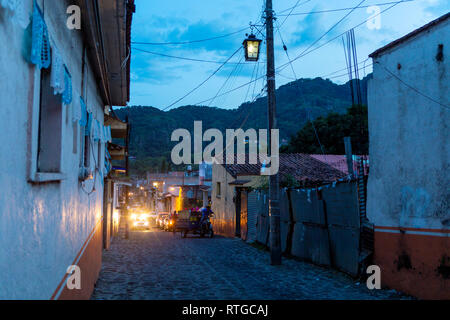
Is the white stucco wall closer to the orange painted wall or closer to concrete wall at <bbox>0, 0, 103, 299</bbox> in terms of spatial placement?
the orange painted wall

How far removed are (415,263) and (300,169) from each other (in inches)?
887

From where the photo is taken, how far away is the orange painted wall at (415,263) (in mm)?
7469

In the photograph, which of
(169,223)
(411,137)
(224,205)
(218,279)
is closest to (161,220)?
(169,223)

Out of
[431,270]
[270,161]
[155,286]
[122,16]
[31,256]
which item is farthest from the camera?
[270,161]

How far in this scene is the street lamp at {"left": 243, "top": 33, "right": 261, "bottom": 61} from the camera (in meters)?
14.2

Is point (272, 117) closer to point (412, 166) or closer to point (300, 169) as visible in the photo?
point (412, 166)

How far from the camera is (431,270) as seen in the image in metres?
7.73

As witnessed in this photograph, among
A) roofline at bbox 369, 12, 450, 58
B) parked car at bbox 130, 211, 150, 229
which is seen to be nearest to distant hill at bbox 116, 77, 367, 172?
roofline at bbox 369, 12, 450, 58

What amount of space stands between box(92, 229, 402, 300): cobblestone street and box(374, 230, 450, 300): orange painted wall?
38 cm

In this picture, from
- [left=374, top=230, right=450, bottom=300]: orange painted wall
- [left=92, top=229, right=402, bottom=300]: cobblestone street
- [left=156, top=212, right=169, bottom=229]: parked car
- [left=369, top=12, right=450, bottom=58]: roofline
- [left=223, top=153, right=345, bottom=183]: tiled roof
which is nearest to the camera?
[left=374, top=230, right=450, bottom=300]: orange painted wall

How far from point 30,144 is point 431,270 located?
7.15 m

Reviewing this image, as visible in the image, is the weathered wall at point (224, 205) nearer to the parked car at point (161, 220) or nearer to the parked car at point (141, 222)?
the parked car at point (161, 220)

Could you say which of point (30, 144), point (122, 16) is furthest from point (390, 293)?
point (30, 144)
